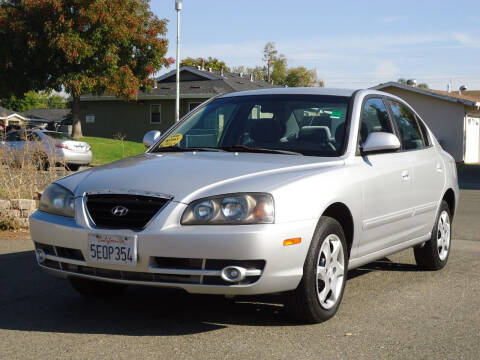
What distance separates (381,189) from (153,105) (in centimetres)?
3842

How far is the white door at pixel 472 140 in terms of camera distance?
3603 centimetres

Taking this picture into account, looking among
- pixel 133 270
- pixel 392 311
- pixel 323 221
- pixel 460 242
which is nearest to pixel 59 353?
pixel 133 270

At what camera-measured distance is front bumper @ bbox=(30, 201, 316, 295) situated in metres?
4.37

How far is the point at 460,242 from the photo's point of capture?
9258 millimetres

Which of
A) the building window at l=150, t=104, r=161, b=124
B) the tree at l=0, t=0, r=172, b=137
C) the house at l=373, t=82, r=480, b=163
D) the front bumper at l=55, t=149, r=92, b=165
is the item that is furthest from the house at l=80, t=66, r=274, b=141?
the front bumper at l=55, t=149, r=92, b=165

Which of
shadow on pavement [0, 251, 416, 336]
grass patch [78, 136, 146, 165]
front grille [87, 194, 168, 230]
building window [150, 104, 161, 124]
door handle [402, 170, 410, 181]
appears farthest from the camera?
building window [150, 104, 161, 124]

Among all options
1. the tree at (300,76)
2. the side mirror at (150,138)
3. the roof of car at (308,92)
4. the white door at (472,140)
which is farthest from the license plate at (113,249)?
the tree at (300,76)

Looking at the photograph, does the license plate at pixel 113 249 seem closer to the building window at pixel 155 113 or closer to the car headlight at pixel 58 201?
the car headlight at pixel 58 201

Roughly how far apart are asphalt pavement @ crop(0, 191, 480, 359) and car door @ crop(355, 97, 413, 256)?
0.50 m

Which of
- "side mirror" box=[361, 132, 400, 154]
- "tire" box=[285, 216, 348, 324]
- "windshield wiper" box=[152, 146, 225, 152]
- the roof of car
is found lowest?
"tire" box=[285, 216, 348, 324]

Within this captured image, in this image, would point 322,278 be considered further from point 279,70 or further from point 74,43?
point 279,70

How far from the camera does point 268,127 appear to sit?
5945 millimetres

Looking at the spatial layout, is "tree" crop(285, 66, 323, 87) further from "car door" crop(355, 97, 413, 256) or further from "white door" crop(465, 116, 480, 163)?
"car door" crop(355, 97, 413, 256)

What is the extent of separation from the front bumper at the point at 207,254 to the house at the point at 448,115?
31308 mm
